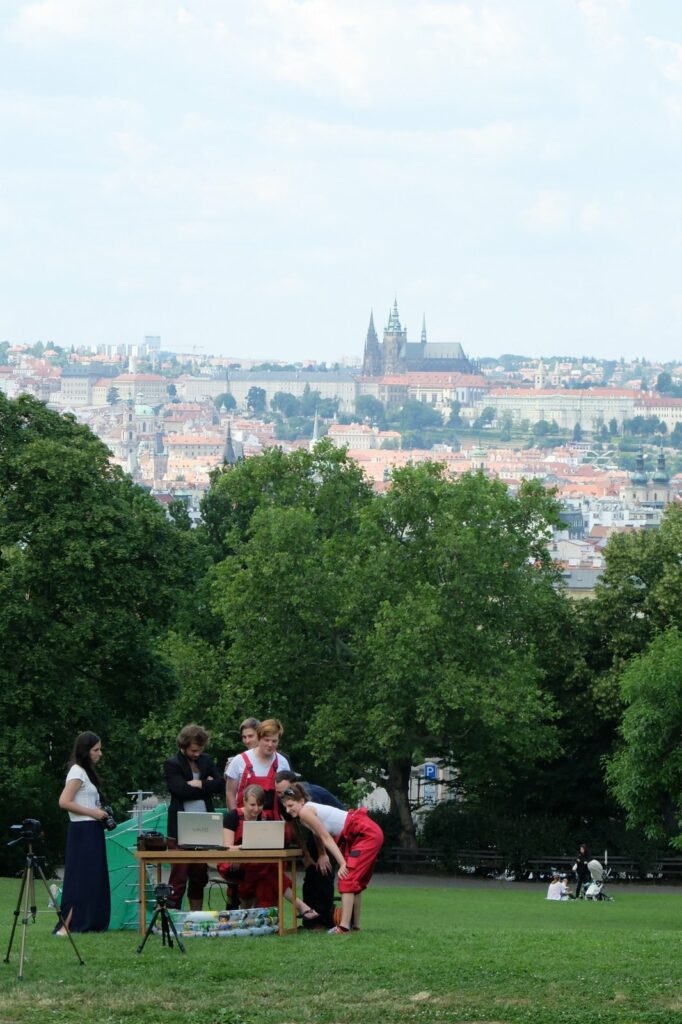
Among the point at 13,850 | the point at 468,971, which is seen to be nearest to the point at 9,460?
the point at 13,850

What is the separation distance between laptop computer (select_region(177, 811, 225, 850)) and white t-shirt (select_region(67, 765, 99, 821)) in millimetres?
573

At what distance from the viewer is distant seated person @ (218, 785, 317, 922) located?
41.2 feet

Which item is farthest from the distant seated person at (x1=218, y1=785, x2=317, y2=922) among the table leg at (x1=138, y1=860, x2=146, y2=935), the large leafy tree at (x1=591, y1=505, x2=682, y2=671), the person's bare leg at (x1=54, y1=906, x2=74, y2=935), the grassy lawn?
the large leafy tree at (x1=591, y1=505, x2=682, y2=671)

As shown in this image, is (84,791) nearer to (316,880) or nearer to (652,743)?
(316,880)

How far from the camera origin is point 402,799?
4006cm

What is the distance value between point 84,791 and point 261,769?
1.27m

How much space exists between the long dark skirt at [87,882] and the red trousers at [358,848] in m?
1.47

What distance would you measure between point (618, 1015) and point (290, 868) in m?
3.36

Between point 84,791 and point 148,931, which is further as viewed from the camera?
point 84,791

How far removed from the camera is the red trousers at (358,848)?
12367mm

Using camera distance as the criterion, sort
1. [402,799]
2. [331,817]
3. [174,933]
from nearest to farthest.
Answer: [174,933] < [331,817] < [402,799]

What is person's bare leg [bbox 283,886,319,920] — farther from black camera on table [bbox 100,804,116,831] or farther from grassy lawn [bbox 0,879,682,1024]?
black camera on table [bbox 100,804,116,831]

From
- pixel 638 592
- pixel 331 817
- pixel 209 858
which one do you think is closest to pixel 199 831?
pixel 209 858

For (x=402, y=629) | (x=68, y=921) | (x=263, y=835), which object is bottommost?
(x=402, y=629)
